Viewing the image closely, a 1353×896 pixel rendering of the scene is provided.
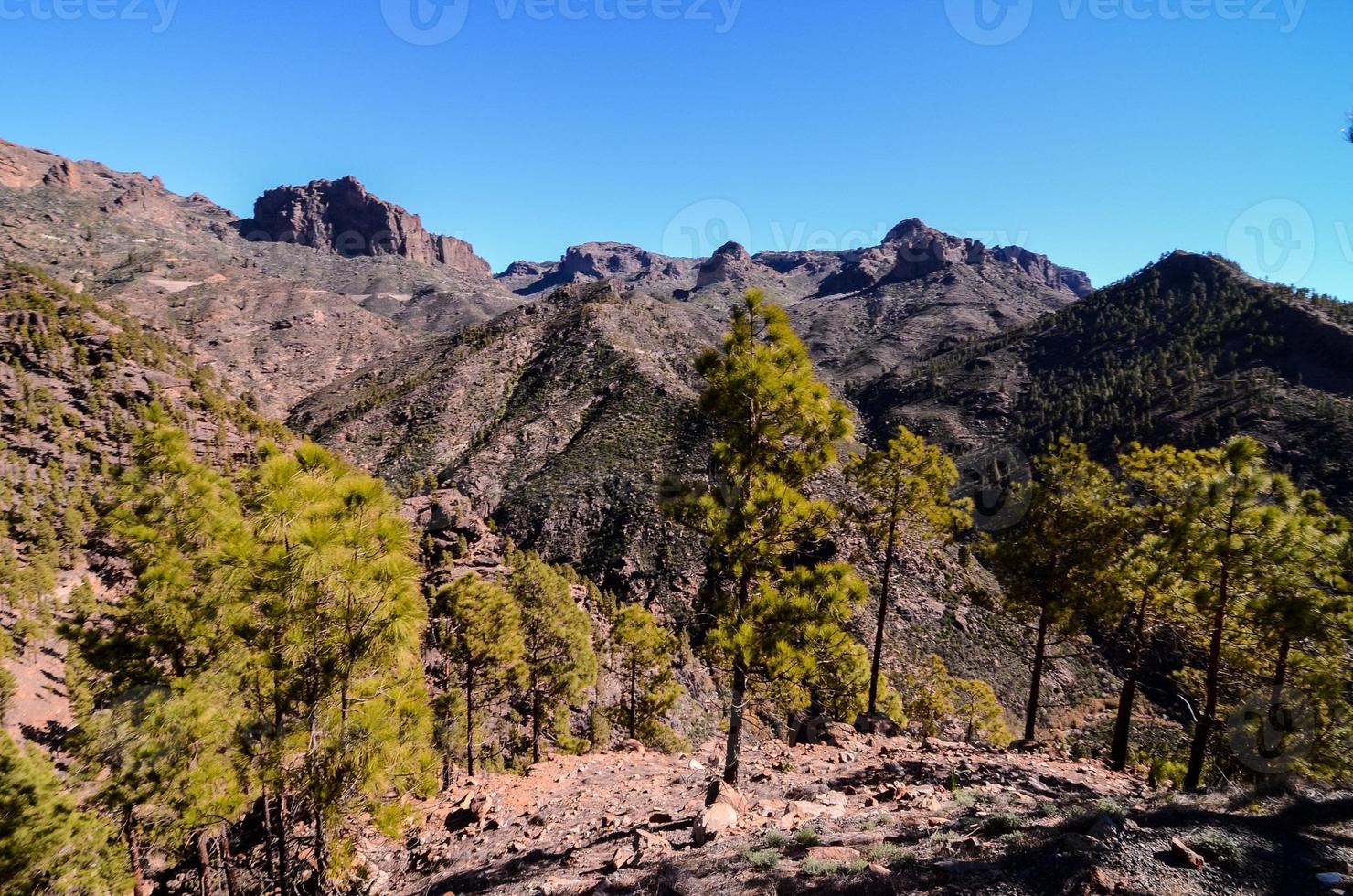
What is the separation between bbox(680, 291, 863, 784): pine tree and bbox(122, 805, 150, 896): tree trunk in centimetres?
1048

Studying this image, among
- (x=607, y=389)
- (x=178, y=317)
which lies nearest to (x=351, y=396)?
(x=607, y=389)

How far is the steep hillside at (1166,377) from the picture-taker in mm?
70875

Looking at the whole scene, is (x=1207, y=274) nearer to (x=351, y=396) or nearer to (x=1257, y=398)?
(x=1257, y=398)

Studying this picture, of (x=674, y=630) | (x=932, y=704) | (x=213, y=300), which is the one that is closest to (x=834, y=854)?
(x=674, y=630)

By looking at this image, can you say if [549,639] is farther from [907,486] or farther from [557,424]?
[557,424]

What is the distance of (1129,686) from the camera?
501 inches

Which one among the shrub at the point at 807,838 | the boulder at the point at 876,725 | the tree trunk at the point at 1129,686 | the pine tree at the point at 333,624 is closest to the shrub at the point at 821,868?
the shrub at the point at 807,838

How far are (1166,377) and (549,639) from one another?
108 metres

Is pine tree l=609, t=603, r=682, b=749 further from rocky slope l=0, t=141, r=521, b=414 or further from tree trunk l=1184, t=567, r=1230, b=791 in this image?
rocky slope l=0, t=141, r=521, b=414

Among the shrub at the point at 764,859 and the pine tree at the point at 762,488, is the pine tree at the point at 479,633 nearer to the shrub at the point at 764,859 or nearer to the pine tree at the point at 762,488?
the pine tree at the point at 762,488

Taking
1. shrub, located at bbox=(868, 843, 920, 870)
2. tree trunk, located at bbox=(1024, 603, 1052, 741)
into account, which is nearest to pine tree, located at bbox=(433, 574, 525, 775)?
tree trunk, located at bbox=(1024, 603, 1052, 741)

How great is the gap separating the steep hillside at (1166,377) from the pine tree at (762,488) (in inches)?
3208

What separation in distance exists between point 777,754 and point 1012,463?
299 ft

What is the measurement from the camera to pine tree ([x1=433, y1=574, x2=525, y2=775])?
20.4m
